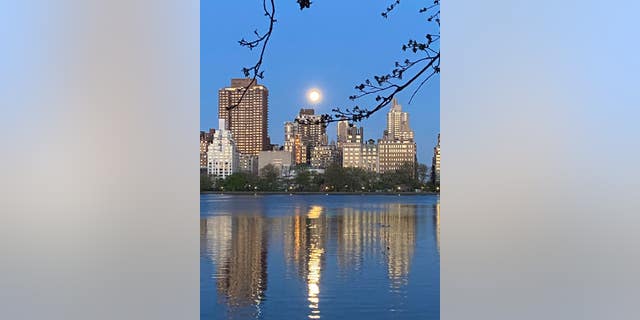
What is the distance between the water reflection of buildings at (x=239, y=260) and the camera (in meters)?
9.87

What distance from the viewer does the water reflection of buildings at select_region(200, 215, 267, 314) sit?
9873 mm

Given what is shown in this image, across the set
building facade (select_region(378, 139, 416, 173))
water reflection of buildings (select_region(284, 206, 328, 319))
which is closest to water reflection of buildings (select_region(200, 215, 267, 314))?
water reflection of buildings (select_region(284, 206, 328, 319))

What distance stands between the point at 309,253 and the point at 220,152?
10520mm

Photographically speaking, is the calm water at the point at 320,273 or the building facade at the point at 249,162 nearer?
the building facade at the point at 249,162

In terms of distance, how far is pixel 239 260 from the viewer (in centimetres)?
1416

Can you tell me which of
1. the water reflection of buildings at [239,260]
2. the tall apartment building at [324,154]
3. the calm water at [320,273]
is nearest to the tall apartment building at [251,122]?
the tall apartment building at [324,154]

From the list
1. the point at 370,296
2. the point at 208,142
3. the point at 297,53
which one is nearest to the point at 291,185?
the point at 297,53

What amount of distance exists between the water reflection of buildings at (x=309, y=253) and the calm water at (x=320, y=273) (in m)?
0.02

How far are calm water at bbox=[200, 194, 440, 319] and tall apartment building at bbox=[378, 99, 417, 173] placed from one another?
3350 millimetres
